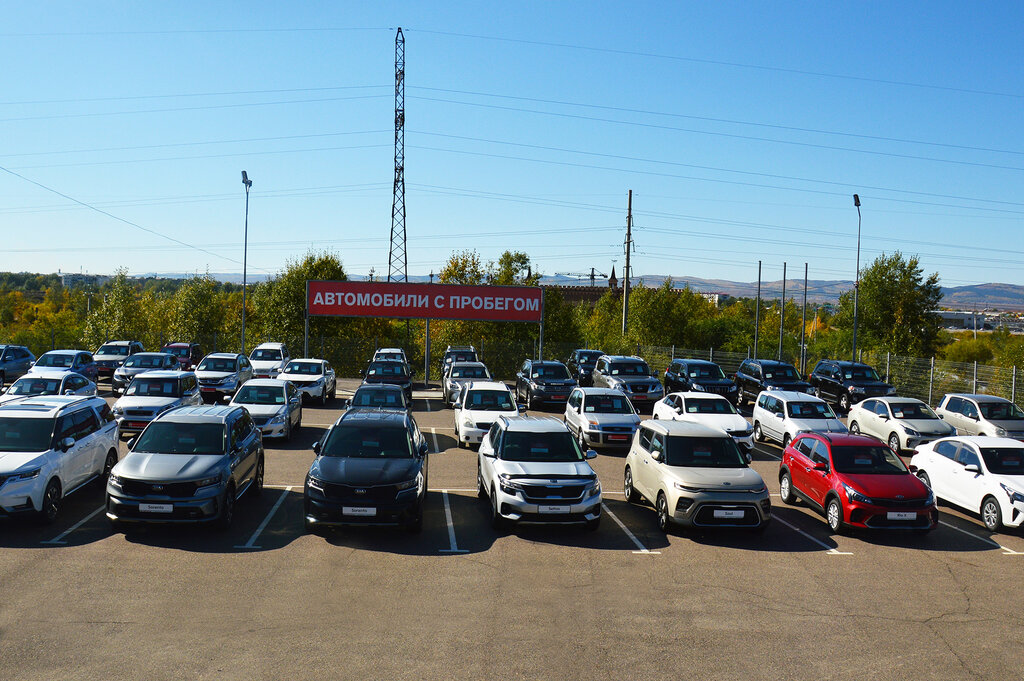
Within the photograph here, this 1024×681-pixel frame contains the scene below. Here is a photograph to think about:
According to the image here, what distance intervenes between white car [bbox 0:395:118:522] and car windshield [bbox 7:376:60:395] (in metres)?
8.97

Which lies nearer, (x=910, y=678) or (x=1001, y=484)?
(x=910, y=678)

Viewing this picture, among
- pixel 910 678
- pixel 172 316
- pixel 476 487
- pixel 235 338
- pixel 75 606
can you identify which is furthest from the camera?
pixel 172 316

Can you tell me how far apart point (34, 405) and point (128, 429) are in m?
6.72

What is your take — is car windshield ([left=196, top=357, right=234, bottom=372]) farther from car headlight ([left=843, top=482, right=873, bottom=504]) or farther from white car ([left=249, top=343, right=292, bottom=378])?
car headlight ([left=843, top=482, right=873, bottom=504])

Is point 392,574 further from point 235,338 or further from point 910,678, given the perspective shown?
point 235,338

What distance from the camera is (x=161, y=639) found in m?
8.29

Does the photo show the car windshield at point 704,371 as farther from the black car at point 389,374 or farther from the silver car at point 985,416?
the black car at point 389,374

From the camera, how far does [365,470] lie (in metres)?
12.4

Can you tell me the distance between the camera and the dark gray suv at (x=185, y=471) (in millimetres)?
11773

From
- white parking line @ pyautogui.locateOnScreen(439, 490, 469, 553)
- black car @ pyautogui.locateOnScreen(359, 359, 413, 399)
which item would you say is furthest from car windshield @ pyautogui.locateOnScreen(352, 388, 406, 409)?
black car @ pyautogui.locateOnScreen(359, 359, 413, 399)

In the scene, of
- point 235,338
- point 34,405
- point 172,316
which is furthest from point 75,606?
point 172,316

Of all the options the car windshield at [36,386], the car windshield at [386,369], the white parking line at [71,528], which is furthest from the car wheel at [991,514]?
the car windshield at [36,386]

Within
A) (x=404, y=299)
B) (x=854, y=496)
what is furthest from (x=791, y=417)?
(x=404, y=299)

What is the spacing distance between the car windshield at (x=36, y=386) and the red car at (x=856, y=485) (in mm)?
20411
